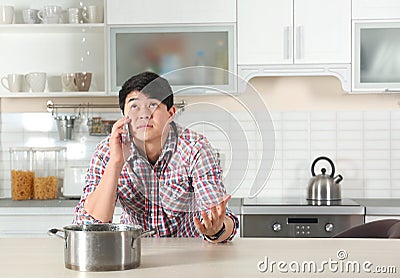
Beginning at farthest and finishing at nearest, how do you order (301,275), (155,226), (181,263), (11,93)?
(11,93), (155,226), (181,263), (301,275)

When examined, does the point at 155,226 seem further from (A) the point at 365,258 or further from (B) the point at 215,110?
(A) the point at 365,258

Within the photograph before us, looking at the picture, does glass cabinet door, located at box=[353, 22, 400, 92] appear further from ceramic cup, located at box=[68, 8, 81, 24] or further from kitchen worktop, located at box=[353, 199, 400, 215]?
ceramic cup, located at box=[68, 8, 81, 24]

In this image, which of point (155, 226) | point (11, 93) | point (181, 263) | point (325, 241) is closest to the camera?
point (181, 263)

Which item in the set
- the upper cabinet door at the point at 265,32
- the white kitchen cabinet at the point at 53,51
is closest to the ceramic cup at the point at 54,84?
the white kitchen cabinet at the point at 53,51

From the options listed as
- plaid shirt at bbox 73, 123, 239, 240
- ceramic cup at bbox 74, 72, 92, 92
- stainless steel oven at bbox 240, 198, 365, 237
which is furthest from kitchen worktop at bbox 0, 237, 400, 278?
ceramic cup at bbox 74, 72, 92, 92

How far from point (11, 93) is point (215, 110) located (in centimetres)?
242

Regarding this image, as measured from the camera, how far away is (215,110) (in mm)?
1989

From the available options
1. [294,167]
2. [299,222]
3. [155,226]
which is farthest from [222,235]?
[294,167]

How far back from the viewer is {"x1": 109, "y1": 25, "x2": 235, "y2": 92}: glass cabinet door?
403 cm

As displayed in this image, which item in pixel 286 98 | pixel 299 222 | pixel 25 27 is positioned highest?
pixel 25 27

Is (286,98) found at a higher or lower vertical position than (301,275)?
higher

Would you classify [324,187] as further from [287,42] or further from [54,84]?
[54,84]

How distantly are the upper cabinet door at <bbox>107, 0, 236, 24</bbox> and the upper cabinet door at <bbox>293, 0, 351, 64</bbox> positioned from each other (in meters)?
0.38

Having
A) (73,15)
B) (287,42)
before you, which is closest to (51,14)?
(73,15)
